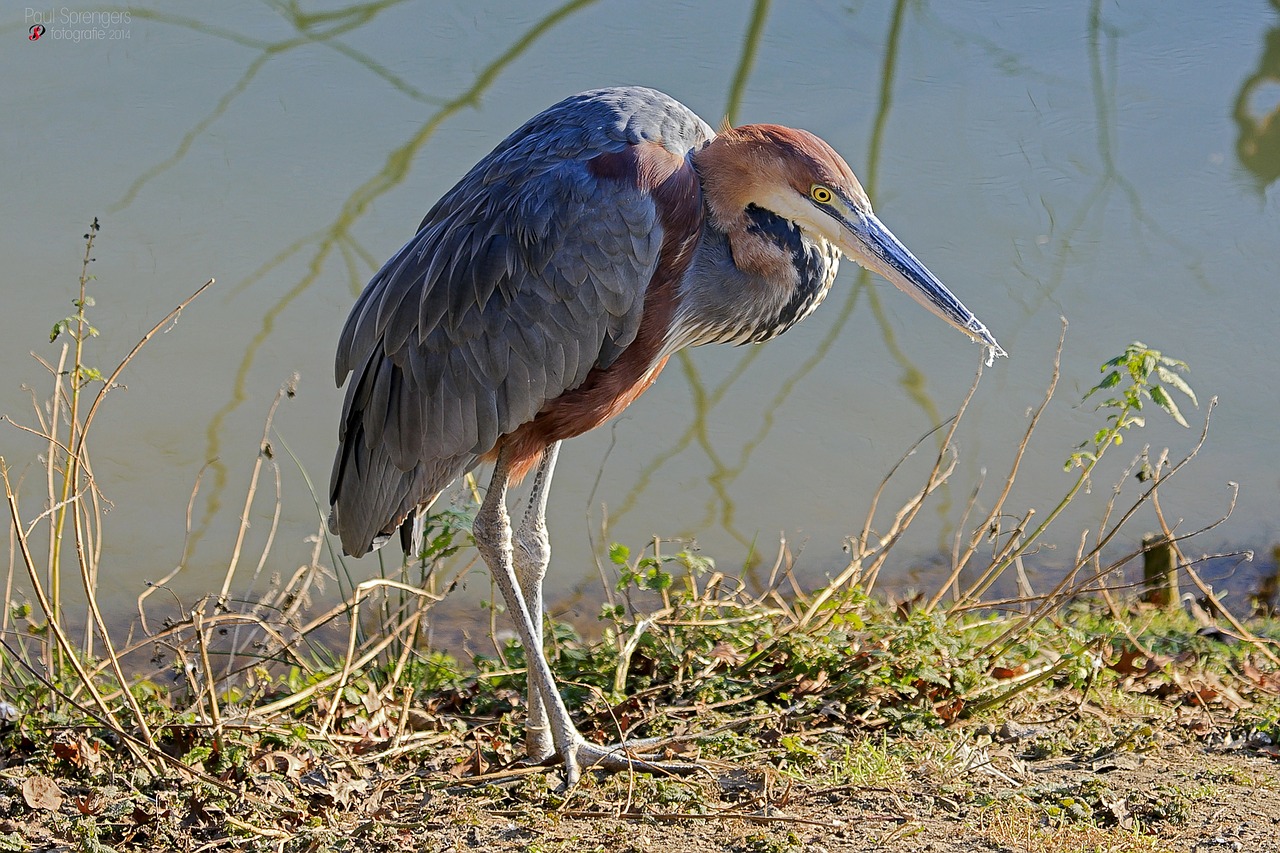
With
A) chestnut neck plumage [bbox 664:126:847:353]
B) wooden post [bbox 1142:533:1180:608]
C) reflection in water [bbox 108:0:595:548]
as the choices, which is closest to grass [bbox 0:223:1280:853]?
wooden post [bbox 1142:533:1180:608]

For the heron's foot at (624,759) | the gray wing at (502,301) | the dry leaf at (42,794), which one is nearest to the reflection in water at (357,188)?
the gray wing at (502,301)

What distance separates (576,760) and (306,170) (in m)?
4.87

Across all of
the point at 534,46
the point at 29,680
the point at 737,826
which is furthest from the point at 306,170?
the point at 737,826

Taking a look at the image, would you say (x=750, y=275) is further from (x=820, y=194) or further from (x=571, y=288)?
(x=571, y=288)

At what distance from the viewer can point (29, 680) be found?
417 centimetres

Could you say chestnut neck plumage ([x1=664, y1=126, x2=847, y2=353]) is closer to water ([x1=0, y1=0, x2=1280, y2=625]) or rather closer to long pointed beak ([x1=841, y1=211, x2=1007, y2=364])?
long pointed beak ([x1=841, y1=211, x2=1007, y2=364])

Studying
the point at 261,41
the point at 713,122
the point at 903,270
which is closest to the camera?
the point at 903,270

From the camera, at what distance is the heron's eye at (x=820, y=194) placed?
11.5 feet

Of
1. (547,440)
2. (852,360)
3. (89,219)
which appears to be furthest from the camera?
(89,219)

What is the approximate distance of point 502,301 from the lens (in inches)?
145

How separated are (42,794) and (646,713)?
167cm

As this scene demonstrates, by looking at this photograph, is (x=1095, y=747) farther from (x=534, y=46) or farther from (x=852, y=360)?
(x=534, y=46)

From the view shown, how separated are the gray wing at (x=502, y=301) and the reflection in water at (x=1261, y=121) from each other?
5766 millimetres

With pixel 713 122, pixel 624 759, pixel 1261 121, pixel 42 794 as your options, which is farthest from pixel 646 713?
pixel 1261 121
